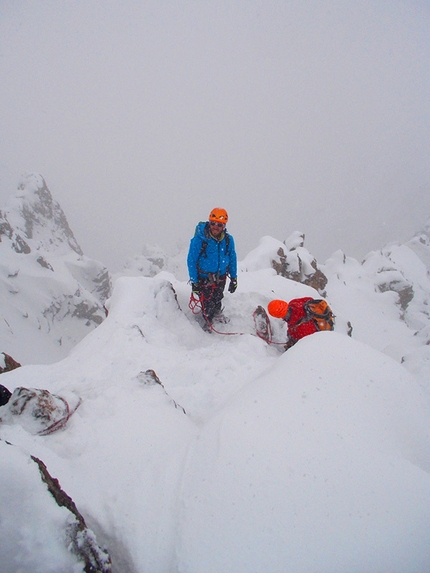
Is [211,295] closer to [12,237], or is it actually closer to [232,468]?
[232,468]

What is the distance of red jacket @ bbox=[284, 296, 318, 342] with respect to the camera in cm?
511

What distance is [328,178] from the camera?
4882 inches

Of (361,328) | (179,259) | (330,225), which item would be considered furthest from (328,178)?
(361,328)

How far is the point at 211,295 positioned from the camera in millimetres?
6461

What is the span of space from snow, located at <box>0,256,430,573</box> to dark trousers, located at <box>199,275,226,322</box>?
272 cm

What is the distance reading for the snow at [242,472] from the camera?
1672mm

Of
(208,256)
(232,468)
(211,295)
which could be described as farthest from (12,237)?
(232,468)

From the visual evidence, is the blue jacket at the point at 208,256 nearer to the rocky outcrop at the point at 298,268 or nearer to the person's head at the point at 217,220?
the person's head at the point at 217,220

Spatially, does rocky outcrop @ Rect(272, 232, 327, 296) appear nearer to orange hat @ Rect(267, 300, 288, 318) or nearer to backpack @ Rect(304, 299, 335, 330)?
orange hat @ Rect(267, 300, 288, 318)

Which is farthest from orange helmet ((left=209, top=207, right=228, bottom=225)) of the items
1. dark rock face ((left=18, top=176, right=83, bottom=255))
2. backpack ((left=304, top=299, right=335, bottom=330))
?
dark rock face ((left=18, top=176, right=83, bottom=255))

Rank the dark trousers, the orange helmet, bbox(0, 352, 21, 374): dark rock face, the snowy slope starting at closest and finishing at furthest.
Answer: bbox(0, 352, 21, 374): dark rock face
the orange helmet
the dark trousers
the snowy slope

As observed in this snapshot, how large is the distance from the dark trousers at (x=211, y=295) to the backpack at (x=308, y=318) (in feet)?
5.87

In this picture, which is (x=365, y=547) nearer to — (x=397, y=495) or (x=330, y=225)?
(x=397, y=495)

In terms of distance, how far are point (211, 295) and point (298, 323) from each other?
2.23 metres
